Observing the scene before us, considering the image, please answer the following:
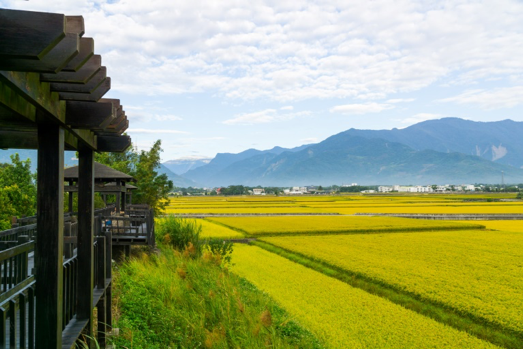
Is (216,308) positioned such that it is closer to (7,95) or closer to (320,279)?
(7,95)

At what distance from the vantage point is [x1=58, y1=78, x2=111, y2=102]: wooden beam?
3824 millimetres

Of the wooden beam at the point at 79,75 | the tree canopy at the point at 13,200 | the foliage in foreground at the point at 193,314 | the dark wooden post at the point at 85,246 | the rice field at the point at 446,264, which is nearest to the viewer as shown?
the wooden beam at the point at 79,75

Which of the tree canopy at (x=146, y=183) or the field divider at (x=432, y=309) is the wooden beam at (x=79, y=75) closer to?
the field divider at (x=432, y=309)

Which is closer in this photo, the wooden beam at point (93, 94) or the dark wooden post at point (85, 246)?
the wooden beam at point (93, 94)

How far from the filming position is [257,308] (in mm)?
8320

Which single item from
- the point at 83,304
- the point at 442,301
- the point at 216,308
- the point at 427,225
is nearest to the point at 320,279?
the point at 442,301

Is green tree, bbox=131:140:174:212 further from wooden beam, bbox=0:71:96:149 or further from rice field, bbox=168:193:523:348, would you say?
wooden beam, bbox=0:71:96:149

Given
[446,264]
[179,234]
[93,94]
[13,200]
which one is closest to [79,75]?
[93,94]

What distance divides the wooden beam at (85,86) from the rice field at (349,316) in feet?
21.7

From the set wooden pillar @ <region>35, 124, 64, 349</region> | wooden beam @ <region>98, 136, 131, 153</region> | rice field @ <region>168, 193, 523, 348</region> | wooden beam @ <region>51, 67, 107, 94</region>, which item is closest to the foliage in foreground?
rice field @ <region>168, 193, 523, 348</region>

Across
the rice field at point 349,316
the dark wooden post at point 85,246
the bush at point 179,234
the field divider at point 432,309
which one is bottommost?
the field divider at point 432,309

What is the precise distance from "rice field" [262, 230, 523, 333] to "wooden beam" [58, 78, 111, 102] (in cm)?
959

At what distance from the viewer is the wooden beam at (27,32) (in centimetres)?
223

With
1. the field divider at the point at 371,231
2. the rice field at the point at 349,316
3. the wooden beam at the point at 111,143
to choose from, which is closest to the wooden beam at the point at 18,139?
the wooden beam at the point at 111,143
